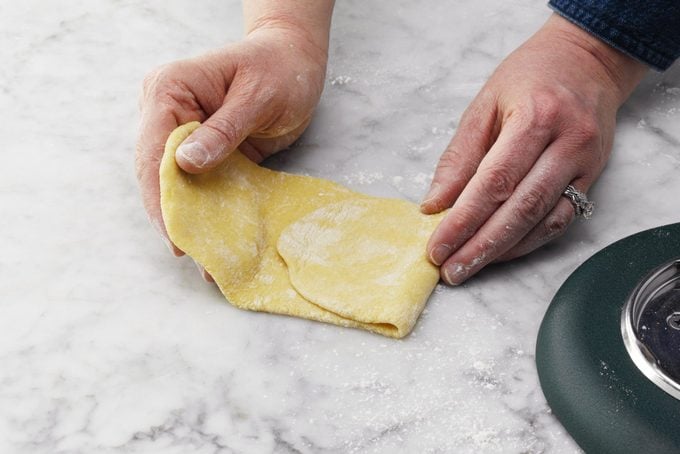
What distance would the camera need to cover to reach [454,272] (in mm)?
1305

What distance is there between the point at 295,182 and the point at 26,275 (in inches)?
17.1

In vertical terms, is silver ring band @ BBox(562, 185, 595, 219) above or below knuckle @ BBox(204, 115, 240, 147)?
below

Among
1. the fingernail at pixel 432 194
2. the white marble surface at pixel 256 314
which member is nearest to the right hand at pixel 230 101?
the white marble surface at pixel 256 314

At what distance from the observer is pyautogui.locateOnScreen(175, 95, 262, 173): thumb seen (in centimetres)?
125

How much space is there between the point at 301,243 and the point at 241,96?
0.80 ft

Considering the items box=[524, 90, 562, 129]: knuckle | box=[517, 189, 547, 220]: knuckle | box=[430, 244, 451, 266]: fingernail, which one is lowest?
box=[430, 244, 451, 266]: fingernail

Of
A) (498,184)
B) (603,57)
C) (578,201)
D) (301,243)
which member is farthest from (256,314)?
(603,57)

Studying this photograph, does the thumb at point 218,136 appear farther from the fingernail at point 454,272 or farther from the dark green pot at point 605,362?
the dark green pot at point 605,362

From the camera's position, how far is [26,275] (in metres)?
1.37

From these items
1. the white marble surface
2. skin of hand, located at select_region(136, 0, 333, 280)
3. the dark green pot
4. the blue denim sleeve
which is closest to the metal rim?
the dark green pot

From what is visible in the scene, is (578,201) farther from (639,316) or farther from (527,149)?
(639,316)

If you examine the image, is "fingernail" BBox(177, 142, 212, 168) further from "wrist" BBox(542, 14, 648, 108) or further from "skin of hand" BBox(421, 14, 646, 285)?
→ "wrist" BBox(542, 14, 648, 108)

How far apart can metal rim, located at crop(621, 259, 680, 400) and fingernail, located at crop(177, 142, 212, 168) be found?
0.60 m

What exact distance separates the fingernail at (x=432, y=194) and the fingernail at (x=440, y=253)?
11 centimetres
